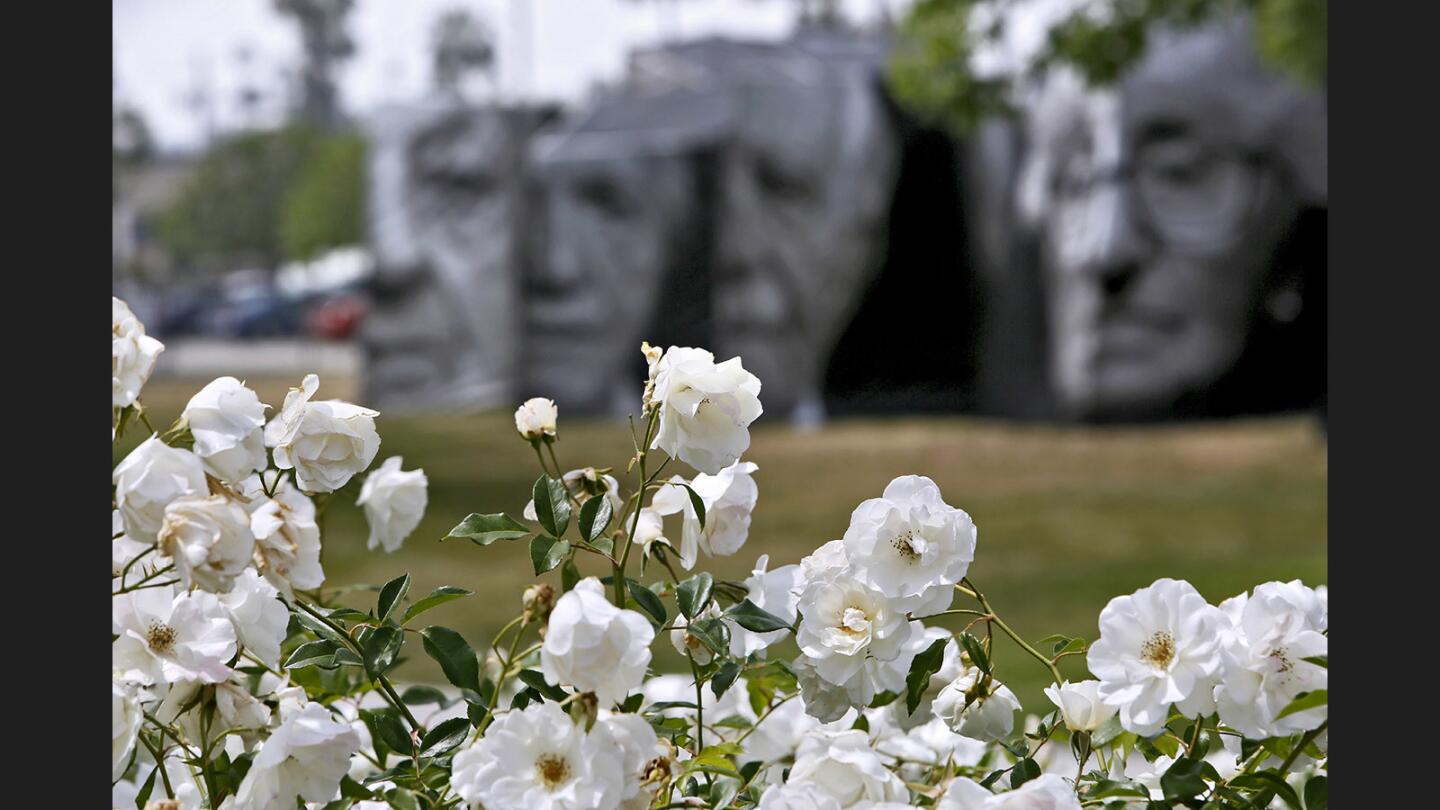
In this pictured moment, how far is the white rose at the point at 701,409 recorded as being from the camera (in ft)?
3.07

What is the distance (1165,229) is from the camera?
10.1 metres

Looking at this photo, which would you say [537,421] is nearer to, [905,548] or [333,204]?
[905,548]

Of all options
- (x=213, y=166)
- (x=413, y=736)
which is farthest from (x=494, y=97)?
(x=213, y=166)

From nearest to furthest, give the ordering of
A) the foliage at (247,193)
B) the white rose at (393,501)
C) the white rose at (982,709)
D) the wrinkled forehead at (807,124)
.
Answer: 1. the white rose at (982,709)
2. the white rose at (393,501)
3. the wrinkled forehead at (807,124)
4. the foliage at (247,193)

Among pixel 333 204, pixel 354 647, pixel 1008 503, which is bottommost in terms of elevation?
pixel 1008 503

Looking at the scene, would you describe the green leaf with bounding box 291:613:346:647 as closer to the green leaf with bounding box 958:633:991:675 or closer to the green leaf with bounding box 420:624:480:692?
the green leaf with bounding box 420:624:480:692

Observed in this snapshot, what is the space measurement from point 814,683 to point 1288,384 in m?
10.7

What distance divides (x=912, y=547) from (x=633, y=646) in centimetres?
21

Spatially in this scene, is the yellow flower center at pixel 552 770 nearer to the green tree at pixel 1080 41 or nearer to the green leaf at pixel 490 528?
the green leaf at pixel 490 528

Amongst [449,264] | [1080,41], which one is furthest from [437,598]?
[449,264]

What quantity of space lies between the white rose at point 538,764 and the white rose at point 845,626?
0.17 m

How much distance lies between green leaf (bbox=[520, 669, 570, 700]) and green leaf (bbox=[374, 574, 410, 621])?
3.7 inches

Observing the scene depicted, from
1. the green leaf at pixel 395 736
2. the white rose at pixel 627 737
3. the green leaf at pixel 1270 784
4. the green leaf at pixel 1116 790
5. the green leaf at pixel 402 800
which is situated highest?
the white rose at pixel 627 737

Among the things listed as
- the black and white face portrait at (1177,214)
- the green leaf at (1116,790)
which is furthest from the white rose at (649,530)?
the black and white face portrait at (1177,214)
